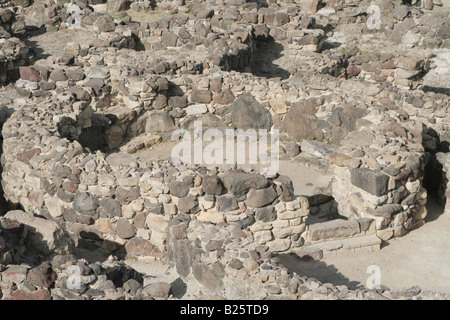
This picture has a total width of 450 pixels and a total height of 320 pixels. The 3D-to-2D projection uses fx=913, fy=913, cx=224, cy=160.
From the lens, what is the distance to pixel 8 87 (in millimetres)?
27172

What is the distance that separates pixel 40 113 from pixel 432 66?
14577mm

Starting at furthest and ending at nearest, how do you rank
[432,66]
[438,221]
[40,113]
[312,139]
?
[432,66] < [312,139] < [40,113] < [438,221]

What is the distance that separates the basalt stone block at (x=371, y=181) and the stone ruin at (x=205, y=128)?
0.04 m

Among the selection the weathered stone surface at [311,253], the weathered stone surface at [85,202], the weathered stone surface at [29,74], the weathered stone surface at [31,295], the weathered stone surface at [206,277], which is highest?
the weathered stone surface at [29,74]

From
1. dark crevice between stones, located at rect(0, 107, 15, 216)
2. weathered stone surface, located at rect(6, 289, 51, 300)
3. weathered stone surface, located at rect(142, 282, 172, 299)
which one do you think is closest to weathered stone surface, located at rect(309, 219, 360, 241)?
weathered stone surface, located at rect(142, 282, 172, 299)

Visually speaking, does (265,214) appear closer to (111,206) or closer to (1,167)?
(111,206)

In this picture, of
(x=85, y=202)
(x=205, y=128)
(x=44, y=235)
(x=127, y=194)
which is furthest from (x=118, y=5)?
(x=44, y=235)

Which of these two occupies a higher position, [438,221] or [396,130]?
[396,130]

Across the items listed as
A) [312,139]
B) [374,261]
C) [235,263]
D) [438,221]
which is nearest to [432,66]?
[312,139]

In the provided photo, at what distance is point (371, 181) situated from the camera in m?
19.9

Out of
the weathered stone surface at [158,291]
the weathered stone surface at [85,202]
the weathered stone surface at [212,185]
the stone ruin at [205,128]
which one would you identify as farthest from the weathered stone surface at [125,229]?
the weathered stone surface at [158,291]

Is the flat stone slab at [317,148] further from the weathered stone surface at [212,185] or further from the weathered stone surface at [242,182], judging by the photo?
the weathered stone surface at [212,185]

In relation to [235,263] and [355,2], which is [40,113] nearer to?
[235,263]

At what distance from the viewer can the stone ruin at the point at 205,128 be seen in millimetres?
17203
